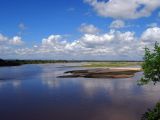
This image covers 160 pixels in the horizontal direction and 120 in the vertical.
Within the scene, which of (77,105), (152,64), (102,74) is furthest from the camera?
(102,74)

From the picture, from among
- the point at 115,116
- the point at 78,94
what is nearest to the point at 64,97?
the point at 78,94

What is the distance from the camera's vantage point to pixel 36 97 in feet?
128

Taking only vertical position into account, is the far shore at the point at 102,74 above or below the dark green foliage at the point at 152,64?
below

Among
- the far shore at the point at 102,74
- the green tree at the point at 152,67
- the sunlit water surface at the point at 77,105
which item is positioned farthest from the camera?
the far shore at the point at 102,74

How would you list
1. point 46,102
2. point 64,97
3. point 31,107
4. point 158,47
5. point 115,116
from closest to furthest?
point 158,47 < point 115,116 < point 31,107 < point 46,102 < point 64,97

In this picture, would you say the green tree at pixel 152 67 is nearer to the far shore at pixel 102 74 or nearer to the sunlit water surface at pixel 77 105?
the sunlit water surface at pixel 77 105

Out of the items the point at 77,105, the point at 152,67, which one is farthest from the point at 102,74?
the point at 152,67

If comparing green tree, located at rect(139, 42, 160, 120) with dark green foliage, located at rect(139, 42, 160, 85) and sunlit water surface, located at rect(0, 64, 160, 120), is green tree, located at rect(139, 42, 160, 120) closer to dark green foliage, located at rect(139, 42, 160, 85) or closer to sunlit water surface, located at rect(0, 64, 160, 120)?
dark green foliage, located at rect(139, 42, 160, 85)

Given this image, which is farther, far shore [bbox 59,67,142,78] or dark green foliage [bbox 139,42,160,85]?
far shore [bbox 59,67,142,78]

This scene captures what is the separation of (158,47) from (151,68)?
144 centimetres

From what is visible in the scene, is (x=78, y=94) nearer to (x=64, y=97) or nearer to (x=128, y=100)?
(x=64, y=97)

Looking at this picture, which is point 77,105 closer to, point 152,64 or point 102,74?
point 152,64

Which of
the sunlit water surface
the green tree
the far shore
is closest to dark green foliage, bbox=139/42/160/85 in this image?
the green tree

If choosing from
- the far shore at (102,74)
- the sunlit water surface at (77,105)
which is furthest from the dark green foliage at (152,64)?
the far shore at (102,74)
